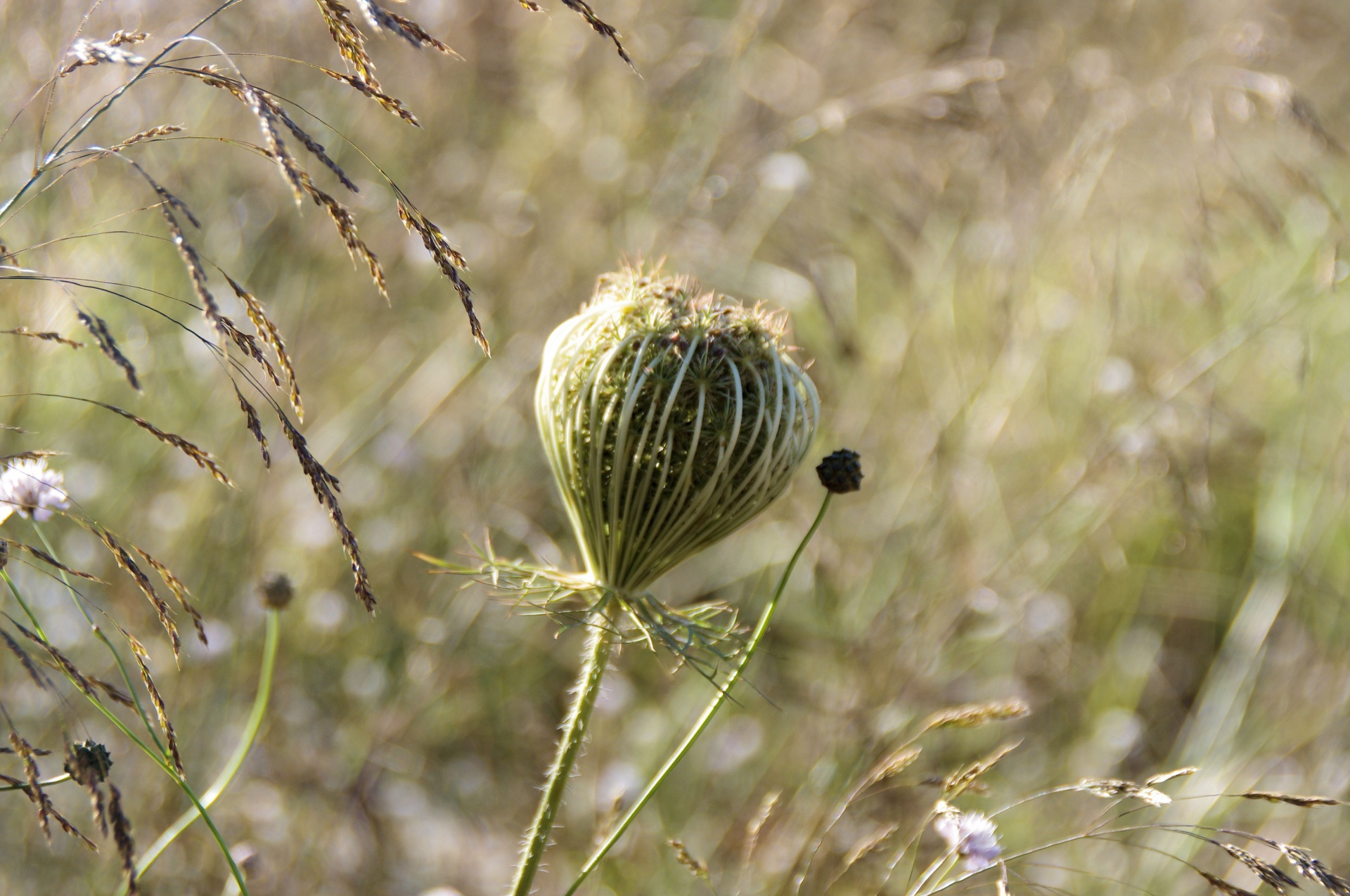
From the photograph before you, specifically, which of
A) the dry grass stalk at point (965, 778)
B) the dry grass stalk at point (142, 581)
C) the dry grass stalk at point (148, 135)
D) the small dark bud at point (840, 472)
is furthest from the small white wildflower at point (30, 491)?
the dry grass stalk at point (965, 778)

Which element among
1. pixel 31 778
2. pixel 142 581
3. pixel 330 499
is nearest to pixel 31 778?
pixel 31 778

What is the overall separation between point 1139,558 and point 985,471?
1.22 metres

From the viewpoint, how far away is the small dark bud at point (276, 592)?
2061 mm

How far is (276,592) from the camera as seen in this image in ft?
6.82

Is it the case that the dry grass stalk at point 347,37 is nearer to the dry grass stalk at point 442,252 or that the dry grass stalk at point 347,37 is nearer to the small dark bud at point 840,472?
the dry grass stalk at point 442,252

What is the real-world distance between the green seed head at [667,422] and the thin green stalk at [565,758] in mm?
141

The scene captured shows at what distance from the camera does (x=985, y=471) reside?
392 centimetres

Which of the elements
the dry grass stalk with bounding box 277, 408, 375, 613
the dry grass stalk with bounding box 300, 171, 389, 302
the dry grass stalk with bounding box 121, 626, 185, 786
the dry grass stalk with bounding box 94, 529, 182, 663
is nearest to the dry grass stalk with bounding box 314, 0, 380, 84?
the dry grass stalk with bounding box 300, 171, 389, 302

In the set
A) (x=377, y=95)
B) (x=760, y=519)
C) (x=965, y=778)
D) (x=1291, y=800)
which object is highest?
(x=760, y=519)

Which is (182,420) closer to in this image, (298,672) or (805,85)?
(298,672)

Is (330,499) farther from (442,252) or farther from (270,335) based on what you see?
(442,252)

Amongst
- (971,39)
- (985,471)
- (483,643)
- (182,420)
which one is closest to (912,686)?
(985,471)

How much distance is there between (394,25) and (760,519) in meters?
3.41

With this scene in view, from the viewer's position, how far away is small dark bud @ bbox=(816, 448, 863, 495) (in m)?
1.67
